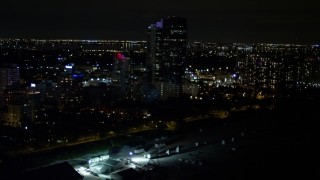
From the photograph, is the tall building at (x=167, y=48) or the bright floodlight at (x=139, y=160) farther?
the tall building at (x=167, y=48)

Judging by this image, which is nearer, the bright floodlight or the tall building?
the bright floodlight

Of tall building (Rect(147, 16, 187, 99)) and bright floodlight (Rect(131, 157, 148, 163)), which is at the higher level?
tall building (Rect(147, 16, 187, 99))

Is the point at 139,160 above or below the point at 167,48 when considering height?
below

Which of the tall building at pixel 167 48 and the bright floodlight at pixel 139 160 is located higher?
the tall building at pixel 167 48

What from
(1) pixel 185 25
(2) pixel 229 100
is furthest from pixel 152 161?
(1) pixel 185 25

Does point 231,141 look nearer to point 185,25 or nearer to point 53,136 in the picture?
point 53,136

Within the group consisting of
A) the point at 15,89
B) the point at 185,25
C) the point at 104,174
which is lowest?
the point at 104,174

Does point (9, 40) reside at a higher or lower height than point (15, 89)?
higher

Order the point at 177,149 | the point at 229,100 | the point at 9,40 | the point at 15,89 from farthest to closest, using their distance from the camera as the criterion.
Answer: the point at 9,40, the point at 229,100, the point at 15,89, the point at 177,149
